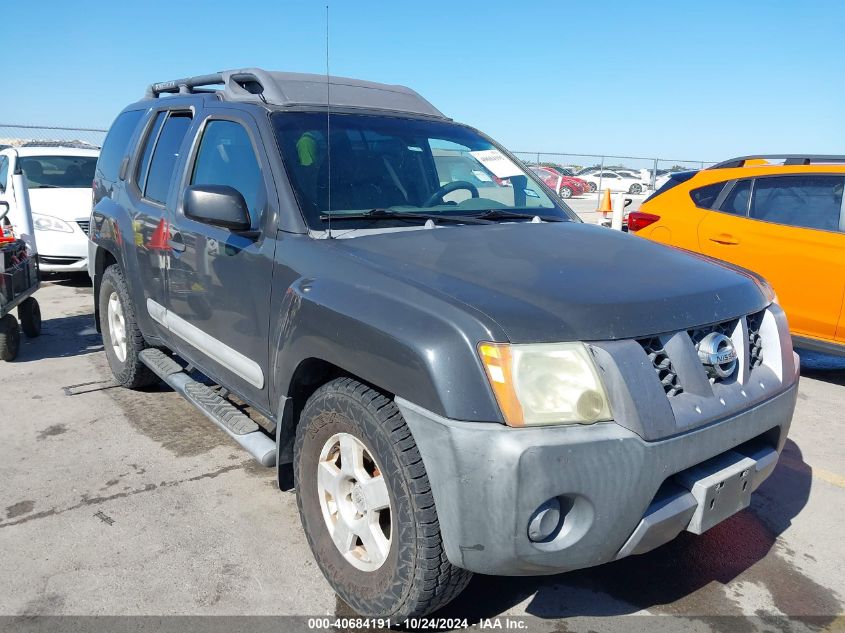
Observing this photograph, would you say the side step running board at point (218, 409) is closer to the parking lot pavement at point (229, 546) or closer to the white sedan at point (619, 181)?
the parking lot pavement at point (229, 546)

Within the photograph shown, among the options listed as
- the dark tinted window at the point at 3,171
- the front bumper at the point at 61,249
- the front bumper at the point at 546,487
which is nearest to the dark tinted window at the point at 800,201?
the front bumper at the point at 546,487

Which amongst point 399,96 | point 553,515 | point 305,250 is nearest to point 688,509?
point 553,515

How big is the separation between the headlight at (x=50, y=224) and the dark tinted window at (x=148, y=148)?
4.52 m

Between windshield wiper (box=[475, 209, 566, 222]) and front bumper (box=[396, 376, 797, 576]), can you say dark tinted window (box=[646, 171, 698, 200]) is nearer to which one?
windshield wiper (box=[475, 209, 566, 222])

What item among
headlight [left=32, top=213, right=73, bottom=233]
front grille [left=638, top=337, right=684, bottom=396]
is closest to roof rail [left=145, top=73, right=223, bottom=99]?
front grille [left=638, top=337, right=684, bottom=396]

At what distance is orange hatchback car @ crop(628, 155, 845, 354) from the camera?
5.05m

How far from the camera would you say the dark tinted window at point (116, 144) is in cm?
458

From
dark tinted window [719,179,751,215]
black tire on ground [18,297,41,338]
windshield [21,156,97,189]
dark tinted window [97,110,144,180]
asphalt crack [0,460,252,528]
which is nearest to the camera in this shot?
asphalt crack [0,460,252,528]

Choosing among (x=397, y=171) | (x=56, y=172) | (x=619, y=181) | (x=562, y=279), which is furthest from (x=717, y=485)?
(x=619, y=181)

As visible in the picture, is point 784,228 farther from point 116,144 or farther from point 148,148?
point 116,144

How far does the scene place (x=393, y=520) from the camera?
2141 mm

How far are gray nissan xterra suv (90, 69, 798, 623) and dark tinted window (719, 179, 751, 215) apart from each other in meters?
2.83

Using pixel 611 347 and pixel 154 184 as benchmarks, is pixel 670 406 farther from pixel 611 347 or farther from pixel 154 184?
pixel 154 184

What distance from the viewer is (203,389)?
3660 mm
